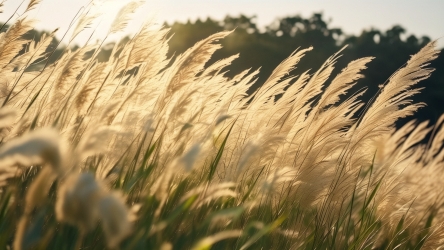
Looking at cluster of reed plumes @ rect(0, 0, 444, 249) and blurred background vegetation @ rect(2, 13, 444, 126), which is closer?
cluster of reed plumes @ rect(0, 0, 444, 249)

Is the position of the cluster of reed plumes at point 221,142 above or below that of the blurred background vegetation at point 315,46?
above

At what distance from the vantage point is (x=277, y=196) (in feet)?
10.3

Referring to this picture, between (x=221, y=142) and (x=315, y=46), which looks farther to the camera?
(x=315, y=46)

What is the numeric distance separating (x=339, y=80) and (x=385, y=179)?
0.62 meters

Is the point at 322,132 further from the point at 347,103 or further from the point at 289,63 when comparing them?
the point at 289,63

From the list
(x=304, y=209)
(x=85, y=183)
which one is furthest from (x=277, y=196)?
(x=85, y=183)

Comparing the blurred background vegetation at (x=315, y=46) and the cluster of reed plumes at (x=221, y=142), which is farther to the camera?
the blurred background vegetation at (x=315, y=46)

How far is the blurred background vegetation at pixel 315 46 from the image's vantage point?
3494 cm

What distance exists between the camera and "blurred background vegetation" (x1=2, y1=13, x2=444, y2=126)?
34.9 meters

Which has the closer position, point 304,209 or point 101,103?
point 101,103

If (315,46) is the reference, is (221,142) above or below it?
above

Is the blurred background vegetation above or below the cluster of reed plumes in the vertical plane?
below

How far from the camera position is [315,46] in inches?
1636

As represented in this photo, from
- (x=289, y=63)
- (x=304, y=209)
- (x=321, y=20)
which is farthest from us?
(x=321, y=20)
